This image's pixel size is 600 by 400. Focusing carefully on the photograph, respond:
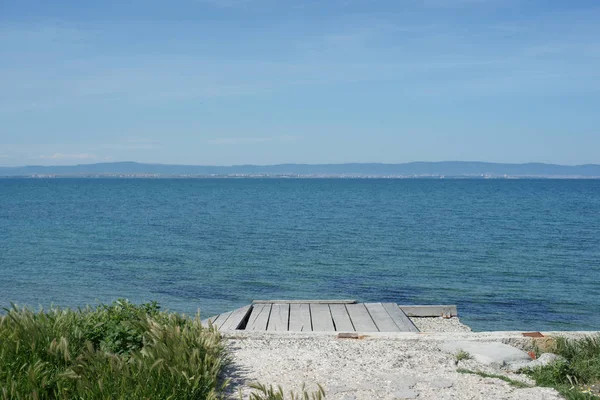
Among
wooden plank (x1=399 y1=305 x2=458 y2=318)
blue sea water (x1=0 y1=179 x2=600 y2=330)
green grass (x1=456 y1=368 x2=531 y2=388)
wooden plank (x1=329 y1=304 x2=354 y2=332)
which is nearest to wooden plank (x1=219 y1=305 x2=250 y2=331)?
wooden plank (x1=329 y1=304 x2=354 y2=332)

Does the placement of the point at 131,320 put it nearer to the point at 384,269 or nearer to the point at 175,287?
the point at 175,287

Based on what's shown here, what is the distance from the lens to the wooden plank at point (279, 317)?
1013cm

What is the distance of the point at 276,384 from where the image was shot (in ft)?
20.0

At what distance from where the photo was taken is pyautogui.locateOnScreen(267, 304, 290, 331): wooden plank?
33.2 feet

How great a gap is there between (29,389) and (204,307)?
11654 millimetres

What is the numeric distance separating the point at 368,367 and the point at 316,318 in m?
3.98

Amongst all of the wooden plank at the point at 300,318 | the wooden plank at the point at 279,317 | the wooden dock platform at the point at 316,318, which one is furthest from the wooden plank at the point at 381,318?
the wooden plank at the point at 279,317

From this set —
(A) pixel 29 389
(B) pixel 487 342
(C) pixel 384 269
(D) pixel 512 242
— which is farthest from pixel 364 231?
(A) pixel 29 389

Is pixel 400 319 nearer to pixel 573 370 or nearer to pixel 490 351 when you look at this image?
pixel 490 351

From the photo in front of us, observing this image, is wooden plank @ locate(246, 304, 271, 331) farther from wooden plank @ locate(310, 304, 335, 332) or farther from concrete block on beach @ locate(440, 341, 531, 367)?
concrete block on beach @ locate(440, 341, 531, 367)

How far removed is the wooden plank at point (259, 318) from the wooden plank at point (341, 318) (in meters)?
1.12

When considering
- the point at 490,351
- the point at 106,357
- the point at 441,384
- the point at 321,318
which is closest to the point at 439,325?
the point at 321,318

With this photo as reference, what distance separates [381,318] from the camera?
1072cm

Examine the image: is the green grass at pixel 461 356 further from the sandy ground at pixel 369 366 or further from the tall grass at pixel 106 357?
the tall grass at pixel 106 357
